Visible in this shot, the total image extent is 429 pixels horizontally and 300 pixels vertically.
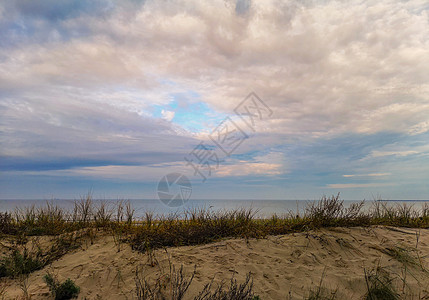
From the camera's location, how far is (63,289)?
180 inches

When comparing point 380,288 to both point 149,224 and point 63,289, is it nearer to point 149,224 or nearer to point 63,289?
point 149,224

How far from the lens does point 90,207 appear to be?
7.64 m

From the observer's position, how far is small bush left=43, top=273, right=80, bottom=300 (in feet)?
14.9

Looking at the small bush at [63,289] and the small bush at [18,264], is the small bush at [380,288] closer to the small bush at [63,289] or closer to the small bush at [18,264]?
the small bush at [63,289]

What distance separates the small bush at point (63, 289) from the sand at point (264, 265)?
0.15 meters

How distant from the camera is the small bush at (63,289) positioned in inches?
179

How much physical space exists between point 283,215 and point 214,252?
12.6 feet

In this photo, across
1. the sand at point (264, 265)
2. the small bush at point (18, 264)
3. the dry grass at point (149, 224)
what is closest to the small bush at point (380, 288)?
the sand at point (264, 265)

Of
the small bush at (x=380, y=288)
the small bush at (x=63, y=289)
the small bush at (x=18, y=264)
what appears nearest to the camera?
the small bush at (x=63, y=289)

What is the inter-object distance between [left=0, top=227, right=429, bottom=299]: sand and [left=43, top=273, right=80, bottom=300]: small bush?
0.48 ft

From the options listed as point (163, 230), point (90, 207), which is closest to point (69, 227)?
point (90, 207)

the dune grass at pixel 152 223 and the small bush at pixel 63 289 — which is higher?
the dune grass at pixel 152 223

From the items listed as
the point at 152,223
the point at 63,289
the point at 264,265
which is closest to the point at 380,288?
the point at 264,265

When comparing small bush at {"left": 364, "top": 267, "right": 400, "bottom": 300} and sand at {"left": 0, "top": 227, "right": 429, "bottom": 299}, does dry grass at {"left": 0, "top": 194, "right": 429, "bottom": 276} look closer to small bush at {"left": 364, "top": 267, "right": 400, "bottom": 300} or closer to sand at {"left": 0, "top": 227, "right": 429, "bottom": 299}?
sand at {"left": 0, "top": 227, "right": 429, "bottom": 299}
